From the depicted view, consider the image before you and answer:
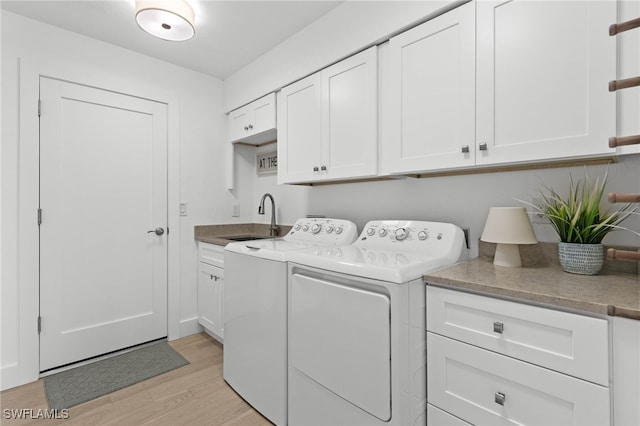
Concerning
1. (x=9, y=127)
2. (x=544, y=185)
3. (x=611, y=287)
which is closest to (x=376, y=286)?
(x=611, y=287)

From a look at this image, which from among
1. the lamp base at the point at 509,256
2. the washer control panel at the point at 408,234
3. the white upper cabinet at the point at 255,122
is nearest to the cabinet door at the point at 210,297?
the white upper cabinet at the point at 255,122

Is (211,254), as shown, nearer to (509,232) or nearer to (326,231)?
(326,231)

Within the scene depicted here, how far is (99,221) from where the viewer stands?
2.37 metres

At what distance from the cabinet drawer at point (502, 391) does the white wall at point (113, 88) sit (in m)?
2.36

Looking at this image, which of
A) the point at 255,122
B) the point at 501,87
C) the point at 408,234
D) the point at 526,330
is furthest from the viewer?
the point at 255,122

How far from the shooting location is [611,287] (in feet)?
3.26

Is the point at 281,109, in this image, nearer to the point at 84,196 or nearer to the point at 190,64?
the point at 190,64

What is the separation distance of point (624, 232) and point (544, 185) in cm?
33

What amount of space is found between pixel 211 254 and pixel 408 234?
1.74 meters

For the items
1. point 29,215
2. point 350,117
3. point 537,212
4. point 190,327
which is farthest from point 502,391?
point 29,215

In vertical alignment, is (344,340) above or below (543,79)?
below

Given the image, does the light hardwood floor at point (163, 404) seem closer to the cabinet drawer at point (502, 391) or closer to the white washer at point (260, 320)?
the white washer at point (260, 320)

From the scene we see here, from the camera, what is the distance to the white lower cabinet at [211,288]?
2.47m

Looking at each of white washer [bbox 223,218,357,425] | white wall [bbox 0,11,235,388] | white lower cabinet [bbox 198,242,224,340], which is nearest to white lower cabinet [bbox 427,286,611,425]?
white washer [bbox 223,218,357,425]
